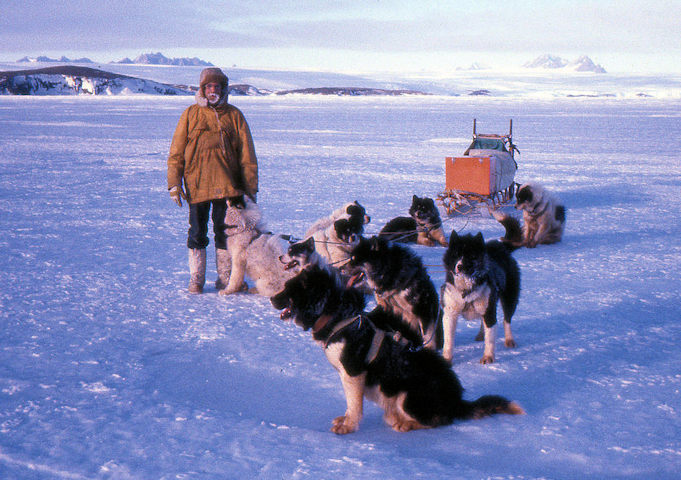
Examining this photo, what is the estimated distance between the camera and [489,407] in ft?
9.48

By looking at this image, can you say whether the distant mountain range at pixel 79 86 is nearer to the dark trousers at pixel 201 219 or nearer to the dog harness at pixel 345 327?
the dark trousers at pixel 201 219

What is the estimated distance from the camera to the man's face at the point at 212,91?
4.60 meters

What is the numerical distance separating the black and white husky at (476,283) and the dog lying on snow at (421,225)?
255 centimetres

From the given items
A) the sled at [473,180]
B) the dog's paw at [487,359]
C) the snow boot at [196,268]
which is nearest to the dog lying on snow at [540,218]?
the sled at [473,180]

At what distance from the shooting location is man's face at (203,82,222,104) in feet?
15.1

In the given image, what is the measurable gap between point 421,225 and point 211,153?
2853mm

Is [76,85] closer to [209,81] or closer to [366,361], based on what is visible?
[209,81]

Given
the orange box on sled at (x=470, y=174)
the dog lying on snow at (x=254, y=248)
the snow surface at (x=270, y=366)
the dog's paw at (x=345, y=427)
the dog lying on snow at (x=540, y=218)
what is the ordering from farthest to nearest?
the orange box on sled at (x=470, y=174) → the dog lying on snow at (x=540, y=218) → the dog lying on snow at (x=254, y=248) → the dog's paw at (x=345, y=427) → the snow surface at (x=270, y=366)

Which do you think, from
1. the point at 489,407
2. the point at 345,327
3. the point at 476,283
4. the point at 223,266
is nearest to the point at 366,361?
the point at 345,327

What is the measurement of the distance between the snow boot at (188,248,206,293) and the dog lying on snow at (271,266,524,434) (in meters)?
2.46

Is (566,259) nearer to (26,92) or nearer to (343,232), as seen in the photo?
(343,232)

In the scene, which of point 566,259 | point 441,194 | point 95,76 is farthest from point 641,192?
point 95,76

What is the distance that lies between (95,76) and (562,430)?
85809mm

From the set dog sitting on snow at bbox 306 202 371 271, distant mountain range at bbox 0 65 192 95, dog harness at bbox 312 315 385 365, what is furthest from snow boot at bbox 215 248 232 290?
distant mountain range at bbox 0 65 192 95
